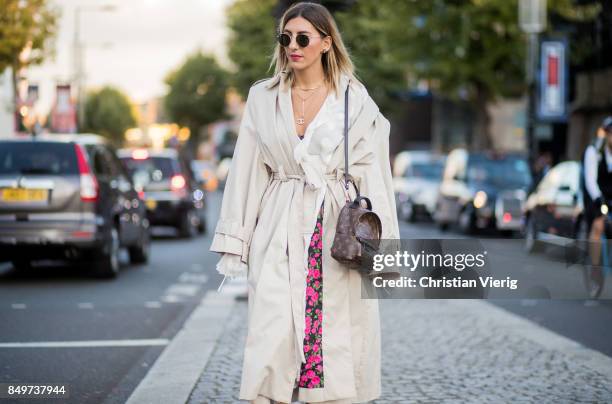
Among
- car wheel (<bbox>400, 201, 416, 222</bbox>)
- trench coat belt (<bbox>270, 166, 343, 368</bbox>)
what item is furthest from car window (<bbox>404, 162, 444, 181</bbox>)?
trench coat belt (<bbox>270, 166, 343, 368</bbox>)

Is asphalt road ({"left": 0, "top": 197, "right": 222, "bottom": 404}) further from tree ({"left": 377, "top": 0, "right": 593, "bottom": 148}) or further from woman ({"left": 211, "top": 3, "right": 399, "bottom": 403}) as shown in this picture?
tree ({"left": 377, "top": 0, "right": 593, "bottom": 148})

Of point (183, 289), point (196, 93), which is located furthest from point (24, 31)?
point (196, 93)

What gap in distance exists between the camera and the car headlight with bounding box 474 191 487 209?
2112 cm

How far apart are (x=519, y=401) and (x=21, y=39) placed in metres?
17.5

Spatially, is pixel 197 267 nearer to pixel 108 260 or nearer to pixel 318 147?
pixel 108 260

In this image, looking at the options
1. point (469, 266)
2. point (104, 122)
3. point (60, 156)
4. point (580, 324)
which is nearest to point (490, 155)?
point (60, 156)

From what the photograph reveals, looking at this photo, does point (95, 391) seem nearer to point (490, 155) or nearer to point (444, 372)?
point (444, 372)

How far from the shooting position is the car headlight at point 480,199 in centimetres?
2112

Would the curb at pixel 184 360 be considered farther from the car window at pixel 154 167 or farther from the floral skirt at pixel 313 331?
the car window at pixel 154 167

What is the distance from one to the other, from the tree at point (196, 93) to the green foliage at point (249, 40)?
47904 millimetres

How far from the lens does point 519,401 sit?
597 cm

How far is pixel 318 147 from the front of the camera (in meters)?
4.35

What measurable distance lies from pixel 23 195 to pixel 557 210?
7.35 metres

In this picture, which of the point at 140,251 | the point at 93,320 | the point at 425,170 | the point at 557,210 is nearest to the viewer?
the point at 93,320
